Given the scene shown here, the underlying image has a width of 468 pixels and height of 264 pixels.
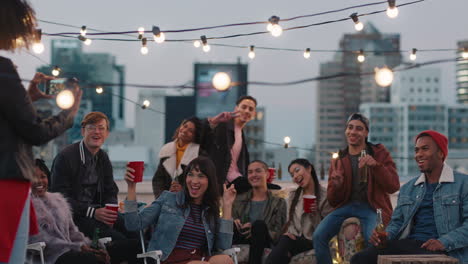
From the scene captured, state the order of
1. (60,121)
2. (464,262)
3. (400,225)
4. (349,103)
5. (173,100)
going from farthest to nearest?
(349,103)
(173,100)
(400,225)
(464,262)
(60,121)

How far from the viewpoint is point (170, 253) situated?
155 inches

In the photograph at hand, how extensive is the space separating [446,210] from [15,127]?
8.52ft

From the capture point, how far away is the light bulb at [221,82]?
12.2ft

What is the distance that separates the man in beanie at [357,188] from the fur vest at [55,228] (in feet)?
5.36

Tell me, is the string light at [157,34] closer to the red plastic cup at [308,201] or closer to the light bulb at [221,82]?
the light bulb at [221,82]

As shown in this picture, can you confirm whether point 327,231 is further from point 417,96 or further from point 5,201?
point 417,96

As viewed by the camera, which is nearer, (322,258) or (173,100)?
(322,258)

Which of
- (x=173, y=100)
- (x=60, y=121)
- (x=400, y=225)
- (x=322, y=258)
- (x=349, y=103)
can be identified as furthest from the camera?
(x=349, y=103)

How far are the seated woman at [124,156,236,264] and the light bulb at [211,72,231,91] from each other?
50 centimetres

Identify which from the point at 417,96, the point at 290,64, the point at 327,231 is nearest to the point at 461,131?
the point at 417,96

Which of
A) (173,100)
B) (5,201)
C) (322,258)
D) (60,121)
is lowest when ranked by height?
(322,258)

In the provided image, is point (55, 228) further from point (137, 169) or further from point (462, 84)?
point (462, 84)

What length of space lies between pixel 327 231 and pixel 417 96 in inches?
4581

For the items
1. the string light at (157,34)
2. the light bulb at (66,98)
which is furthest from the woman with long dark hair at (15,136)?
the string light at (157,34)
